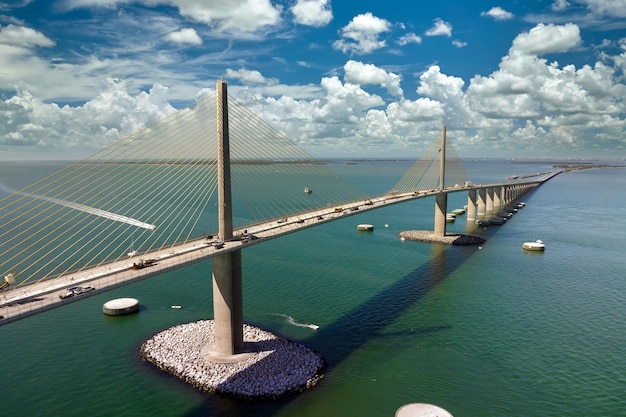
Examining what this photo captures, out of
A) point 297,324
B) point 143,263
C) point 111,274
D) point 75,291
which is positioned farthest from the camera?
point 297,324

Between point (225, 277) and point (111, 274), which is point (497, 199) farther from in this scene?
point (111, 274)

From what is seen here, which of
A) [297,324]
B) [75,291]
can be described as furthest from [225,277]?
[75,291]

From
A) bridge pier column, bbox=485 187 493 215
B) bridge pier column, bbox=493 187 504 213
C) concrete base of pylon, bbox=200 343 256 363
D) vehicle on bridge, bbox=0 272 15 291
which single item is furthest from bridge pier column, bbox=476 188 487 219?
vehicle on bridge, bbox=0 272 15 291

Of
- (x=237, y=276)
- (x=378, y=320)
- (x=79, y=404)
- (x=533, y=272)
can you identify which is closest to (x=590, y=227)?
(x=533, y=272)

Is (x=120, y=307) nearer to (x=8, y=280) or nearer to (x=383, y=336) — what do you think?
(x=8, y=280)

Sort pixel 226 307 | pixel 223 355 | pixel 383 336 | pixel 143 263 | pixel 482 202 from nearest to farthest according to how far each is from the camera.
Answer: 1. pixel 143 263
2. pixel 223 355
3. pixel 226 307
4. pixel 383 336
5. pixel 482 202

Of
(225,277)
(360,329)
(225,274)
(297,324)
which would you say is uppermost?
(225,274)

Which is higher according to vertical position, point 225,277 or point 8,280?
point 8,280

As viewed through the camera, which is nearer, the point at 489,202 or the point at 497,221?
the point at 497,221
